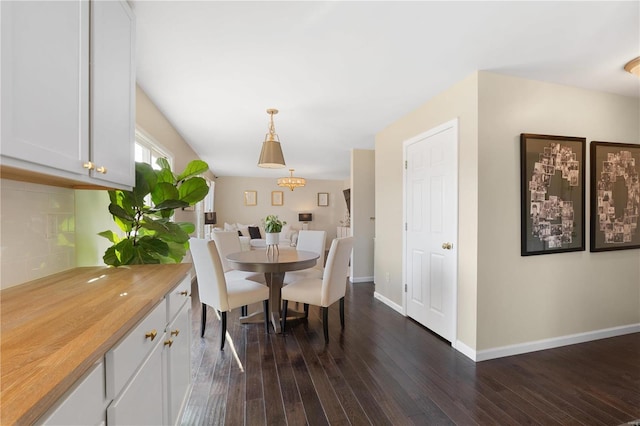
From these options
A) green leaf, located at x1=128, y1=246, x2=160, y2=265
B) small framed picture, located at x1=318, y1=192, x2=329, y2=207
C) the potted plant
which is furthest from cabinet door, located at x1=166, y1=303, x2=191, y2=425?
small framed picture, located at x1=318, y1=192, x2=329, y2=207

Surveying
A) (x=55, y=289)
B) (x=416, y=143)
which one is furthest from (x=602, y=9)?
(x=55, y=289)

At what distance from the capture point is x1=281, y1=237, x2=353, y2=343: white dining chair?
265cm

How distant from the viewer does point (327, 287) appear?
105 inches

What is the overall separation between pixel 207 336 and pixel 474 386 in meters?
2.38

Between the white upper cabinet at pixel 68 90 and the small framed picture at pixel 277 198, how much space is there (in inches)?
298

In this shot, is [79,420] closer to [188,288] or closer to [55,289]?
[55,289]

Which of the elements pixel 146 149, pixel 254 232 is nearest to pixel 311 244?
pixel 146 149

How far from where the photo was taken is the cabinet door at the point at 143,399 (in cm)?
86

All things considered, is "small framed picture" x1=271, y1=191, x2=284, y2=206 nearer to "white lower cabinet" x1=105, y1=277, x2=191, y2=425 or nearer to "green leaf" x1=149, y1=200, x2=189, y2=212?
"green leaf" x1=149, y1=200, x2=189, y2=212

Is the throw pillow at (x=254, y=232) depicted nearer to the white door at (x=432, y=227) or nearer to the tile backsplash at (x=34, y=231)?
the white door at (x=432, y=227)

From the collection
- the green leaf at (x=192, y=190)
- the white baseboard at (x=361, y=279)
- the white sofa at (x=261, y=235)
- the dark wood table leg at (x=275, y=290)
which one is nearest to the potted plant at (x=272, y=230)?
the dark wood table leg at (x=275, y=290)

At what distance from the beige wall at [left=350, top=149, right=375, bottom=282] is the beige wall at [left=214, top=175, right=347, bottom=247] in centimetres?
376

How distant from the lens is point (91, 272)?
1506 millimetres

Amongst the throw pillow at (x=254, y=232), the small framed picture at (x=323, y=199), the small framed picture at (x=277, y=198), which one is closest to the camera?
the throw pillow at (x=254, y=232)
